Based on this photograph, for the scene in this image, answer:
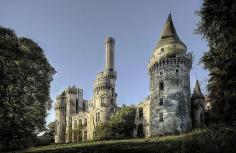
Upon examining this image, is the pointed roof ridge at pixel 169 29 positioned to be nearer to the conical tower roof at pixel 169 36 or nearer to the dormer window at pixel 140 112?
the conical tower roof at pixel 169 36

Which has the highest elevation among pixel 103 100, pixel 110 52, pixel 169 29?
pixel 110 52

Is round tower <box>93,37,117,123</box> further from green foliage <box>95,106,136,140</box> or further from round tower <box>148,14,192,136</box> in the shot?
round tower <box>148,14,192,136</box>

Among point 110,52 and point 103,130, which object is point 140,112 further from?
point 110,52

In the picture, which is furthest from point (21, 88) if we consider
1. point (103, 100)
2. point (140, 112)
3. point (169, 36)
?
point (103, 100)

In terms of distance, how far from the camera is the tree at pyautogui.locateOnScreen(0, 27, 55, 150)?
44.1 meters

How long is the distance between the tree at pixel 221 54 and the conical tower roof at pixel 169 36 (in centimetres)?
2733

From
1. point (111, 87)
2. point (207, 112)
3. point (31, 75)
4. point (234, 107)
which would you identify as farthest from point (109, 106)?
point (234, 107)

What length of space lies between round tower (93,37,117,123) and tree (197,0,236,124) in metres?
46.2

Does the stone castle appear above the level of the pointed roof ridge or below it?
below

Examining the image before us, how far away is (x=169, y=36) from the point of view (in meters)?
66.1

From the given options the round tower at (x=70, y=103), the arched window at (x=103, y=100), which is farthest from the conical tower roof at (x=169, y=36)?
the round tower at (x=70, y=103)

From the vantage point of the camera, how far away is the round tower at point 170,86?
60719mm

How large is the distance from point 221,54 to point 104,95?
169 feet

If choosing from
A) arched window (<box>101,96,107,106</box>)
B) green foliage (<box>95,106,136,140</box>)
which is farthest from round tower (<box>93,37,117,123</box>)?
green foliage (<box>95,106,136,140</box>)
